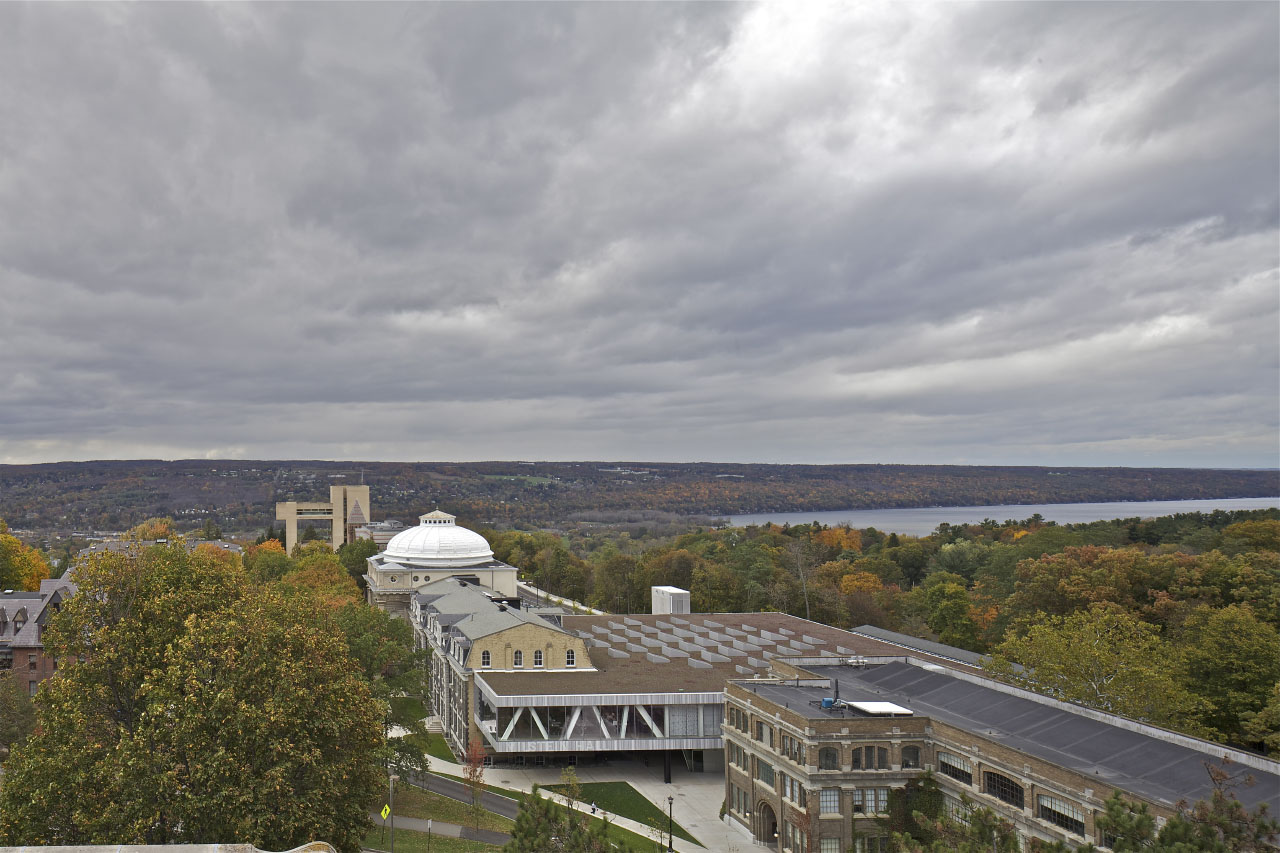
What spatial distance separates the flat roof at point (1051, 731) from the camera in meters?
34.1

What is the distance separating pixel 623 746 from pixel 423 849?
16514mm

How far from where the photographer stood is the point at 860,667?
59.3 meters

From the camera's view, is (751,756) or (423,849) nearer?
(423,849)

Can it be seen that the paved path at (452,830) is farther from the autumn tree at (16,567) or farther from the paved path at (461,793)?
the autumn tree at (16,567)

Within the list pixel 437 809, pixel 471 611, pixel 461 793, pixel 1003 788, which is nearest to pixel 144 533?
pixel 471 611

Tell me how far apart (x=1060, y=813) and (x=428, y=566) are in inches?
3392

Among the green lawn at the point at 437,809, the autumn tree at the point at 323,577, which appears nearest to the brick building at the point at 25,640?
the autumn tree at the point at 323,577

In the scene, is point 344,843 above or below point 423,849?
above

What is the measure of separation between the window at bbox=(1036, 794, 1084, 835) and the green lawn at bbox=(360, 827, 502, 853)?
23792 mm

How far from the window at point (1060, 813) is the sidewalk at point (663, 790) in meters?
15.5

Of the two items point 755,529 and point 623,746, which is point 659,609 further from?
point 755,529

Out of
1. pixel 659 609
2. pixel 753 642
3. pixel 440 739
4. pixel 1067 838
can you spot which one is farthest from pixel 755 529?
→ pixel 1067 838

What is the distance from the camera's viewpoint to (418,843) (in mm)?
43188

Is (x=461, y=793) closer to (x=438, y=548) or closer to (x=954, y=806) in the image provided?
(x=954, y=806)
